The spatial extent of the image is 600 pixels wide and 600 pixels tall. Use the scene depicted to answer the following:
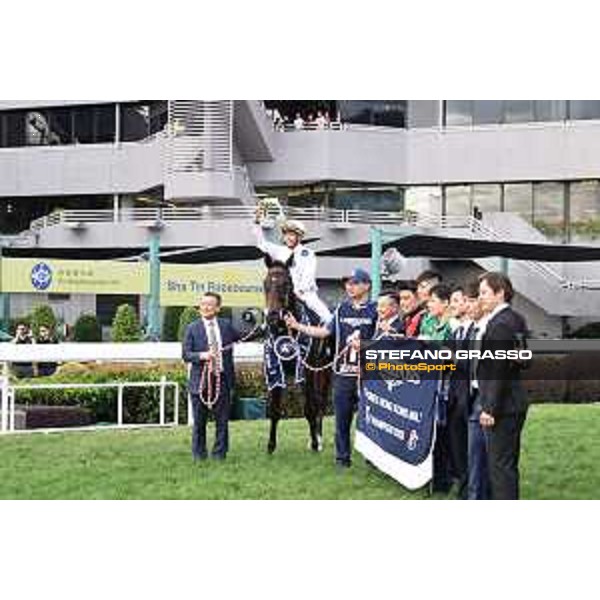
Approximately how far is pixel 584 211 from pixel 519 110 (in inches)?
24.0

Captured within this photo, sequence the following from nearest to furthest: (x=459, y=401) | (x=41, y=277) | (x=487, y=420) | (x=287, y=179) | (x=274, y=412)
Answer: (x=487, y=420) → (x=459, y=401) → (x=41, y=277) → (x=274, y=412) → (x=287, y=179)

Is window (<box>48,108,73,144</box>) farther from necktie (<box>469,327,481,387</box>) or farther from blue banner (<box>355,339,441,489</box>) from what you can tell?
necktie (<box>469,327,481,387</box>)

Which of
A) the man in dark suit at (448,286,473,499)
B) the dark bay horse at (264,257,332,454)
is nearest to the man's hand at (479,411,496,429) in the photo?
the man in dark suit at (448,286,473,499)

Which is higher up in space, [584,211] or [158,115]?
[158,115]

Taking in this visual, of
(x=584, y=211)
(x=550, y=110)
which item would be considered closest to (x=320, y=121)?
(x=550, y=110)

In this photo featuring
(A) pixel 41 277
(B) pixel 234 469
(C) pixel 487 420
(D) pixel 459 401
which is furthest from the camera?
(A) pixel 41 277

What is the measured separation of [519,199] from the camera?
7.16 m

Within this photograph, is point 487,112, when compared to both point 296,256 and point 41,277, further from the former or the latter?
point 41,277

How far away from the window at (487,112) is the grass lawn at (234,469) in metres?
1.50

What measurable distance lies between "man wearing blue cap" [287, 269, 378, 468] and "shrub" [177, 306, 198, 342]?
1.59 ft

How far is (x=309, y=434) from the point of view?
7199 mm

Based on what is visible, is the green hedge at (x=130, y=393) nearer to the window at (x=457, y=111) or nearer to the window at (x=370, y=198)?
the window at (x=370, y=198)

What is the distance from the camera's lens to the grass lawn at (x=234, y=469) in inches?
A: 266

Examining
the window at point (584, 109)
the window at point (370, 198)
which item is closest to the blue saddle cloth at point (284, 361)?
the window at point (370, 198)
